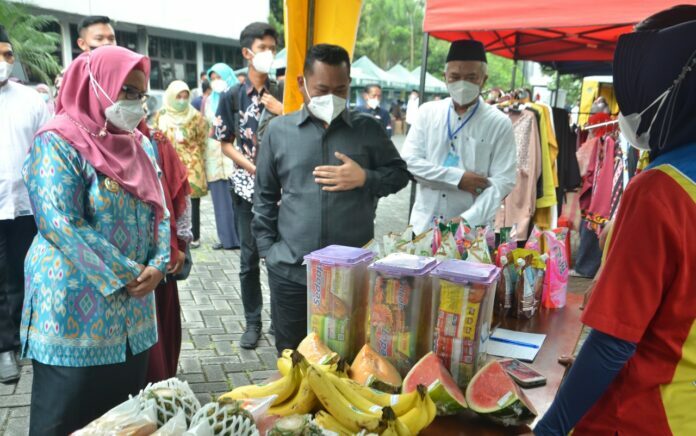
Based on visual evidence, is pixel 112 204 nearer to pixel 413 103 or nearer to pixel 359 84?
pixel 413 103

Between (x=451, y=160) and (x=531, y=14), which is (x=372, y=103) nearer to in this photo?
(x=531, y=14)

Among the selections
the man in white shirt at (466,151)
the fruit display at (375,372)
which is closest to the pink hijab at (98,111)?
the fruit display at (375,372)

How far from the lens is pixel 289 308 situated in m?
2.48

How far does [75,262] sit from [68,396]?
0.55 meters

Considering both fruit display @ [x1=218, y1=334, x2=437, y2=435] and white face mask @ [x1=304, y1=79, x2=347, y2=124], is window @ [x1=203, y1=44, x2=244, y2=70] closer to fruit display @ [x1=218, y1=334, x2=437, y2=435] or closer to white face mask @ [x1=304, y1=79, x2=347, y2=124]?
white face mask @ [x1=304, y1=79, x2=347, y2=124]

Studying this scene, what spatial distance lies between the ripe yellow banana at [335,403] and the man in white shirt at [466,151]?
194 centimetres

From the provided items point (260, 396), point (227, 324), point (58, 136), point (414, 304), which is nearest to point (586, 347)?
point (414, 304)

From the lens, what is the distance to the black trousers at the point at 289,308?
2.45 m

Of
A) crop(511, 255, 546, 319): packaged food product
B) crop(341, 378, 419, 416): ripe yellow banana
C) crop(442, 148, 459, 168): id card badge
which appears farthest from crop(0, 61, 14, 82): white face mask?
crop(511, 255, 546, 319): packaged food product

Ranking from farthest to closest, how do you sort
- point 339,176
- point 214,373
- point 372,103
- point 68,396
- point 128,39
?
1. point 128,39
2. point 372,103
3. point 214,373
4. point 339,176
5. point 68,396

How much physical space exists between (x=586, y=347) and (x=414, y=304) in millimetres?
526

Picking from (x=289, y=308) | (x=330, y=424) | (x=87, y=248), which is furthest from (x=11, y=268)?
(x=330, y=424)

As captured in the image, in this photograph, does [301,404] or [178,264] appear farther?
[178,264]

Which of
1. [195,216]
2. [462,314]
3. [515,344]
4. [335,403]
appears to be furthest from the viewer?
[195,216]
